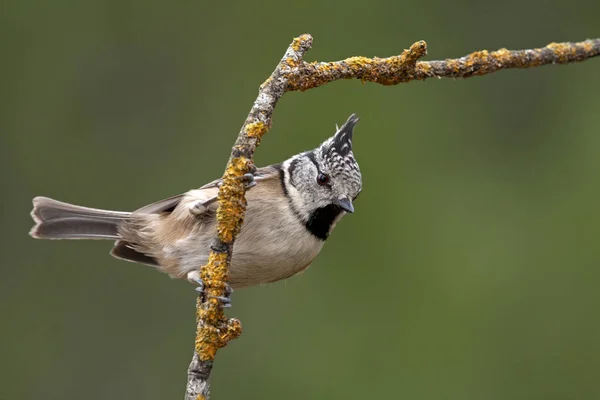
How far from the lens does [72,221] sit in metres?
4.38

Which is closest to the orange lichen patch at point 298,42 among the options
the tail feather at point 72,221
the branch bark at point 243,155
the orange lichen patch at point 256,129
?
the branch bark at point 243,155

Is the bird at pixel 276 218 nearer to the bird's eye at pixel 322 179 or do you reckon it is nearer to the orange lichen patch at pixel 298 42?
the bird's eye at pixel 322 179

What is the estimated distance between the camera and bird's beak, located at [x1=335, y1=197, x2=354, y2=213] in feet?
12.3

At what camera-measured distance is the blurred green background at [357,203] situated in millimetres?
5758

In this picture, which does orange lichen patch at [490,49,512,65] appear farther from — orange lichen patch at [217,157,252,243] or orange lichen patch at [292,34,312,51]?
orange lichen patch at [217,157,252,243]

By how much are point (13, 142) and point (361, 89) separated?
96.5 inches

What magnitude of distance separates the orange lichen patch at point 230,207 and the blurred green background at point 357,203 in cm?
308

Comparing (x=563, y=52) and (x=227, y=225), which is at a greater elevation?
(x=563, y=52)

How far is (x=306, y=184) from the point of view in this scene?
389 cm

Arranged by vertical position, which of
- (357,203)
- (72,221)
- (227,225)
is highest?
(357,203)

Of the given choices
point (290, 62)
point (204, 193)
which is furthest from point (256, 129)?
point (204, 193)

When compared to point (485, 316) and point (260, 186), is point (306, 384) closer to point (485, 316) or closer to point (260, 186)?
point (485, 316)

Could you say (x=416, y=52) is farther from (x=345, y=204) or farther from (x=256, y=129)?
(x=345, y=204)

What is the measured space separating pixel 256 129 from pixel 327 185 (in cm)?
118
